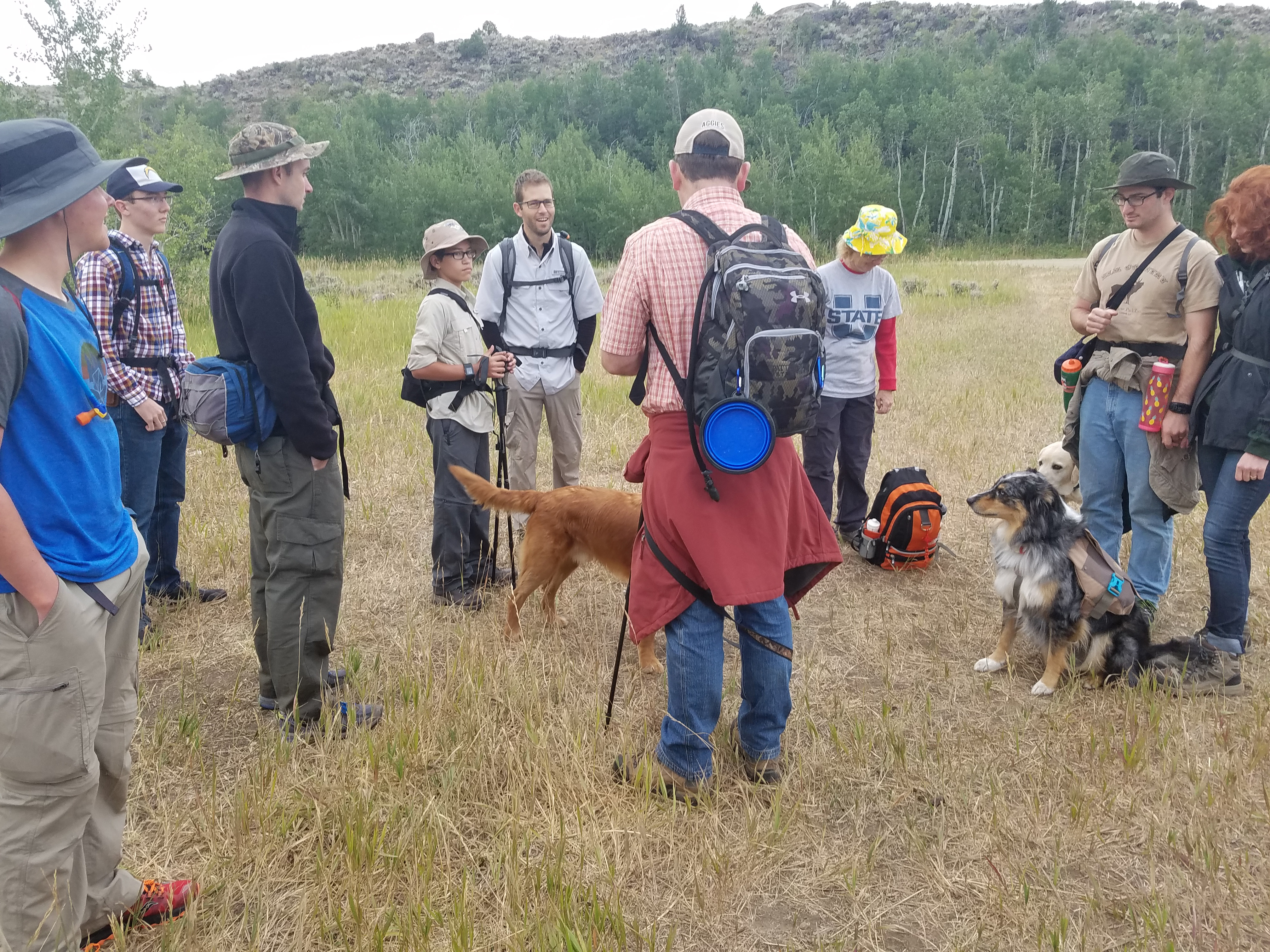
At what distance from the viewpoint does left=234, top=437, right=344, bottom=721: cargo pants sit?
3.12 meters

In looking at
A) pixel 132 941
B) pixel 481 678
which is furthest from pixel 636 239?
pixel 132 941

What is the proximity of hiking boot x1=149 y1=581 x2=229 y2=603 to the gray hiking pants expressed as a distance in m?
1.21

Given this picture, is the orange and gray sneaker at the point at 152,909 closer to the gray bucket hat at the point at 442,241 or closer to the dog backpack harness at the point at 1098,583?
the gray bucket hat at the point at 442,241

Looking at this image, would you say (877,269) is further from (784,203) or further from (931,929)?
(784,203)

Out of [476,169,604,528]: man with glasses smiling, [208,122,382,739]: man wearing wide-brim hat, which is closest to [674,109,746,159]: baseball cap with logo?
[208,122,382,739]: man wearing wide-brim hat

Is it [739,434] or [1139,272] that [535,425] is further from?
[1139,272]

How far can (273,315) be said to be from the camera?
290 cm

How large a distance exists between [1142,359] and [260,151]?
3.98 meters

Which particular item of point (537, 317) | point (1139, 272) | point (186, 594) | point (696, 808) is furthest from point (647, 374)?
point (186, 594)

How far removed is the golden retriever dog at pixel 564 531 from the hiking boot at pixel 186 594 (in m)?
1.74

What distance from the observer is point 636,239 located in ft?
8.68

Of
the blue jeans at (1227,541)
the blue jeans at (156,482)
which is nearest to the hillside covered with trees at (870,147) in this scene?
the blue jeans at (156,482)

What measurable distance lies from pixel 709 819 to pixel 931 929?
73 centimetres

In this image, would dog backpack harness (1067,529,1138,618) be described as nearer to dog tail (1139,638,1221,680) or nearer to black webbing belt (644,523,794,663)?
dog tail (1139,638,1221,680)
